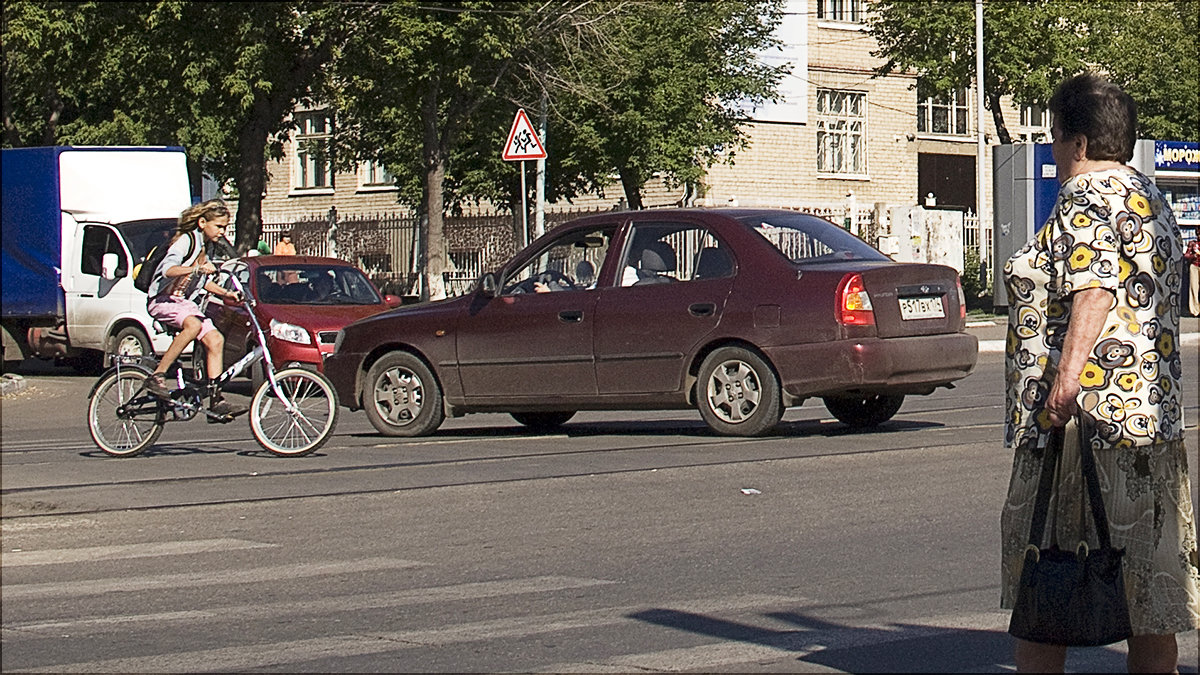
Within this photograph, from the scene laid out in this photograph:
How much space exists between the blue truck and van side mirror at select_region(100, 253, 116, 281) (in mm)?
12

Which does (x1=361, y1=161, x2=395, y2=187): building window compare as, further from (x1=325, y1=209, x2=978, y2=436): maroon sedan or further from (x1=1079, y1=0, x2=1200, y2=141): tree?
(x1=325, y1=209, x2=978, y2=436): maroon sedan

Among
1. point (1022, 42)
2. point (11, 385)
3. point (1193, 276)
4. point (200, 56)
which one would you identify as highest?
point (1022, 42)

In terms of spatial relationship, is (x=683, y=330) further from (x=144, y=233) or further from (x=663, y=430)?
(x=144, y=233)

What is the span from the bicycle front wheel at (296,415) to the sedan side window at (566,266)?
184cm

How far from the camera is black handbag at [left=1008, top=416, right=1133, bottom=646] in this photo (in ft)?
15.4

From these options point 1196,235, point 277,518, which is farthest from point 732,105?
point 277,518

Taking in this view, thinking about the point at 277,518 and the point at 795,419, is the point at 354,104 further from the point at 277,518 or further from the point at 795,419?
the point at 277,518

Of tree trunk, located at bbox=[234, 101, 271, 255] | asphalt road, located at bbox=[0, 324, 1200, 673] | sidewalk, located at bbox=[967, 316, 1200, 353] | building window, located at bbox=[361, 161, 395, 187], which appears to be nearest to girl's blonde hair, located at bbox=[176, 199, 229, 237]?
asphalt road, located at bbox=[0, 324, 1200, 673]

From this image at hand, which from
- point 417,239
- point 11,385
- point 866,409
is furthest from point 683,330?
point 417,239

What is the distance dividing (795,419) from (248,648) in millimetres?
9419

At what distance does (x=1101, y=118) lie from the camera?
491 cm

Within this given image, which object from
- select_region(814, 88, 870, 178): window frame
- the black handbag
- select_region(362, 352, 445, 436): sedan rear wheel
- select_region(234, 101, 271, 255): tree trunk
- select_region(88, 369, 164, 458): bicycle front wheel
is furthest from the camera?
select_region(814, 88, 870, 178): window frame

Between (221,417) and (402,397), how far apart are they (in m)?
1.75

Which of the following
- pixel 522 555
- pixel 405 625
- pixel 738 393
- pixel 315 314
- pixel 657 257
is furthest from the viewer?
pixel 315 314
